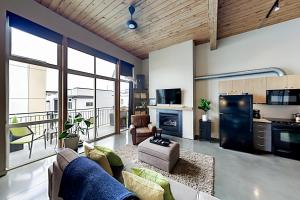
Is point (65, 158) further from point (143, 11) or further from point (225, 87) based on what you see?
point (225, 87)

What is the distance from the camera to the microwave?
10.6 feet

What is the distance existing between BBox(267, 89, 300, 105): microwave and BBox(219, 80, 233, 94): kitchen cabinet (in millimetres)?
902

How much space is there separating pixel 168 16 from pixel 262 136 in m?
3.88

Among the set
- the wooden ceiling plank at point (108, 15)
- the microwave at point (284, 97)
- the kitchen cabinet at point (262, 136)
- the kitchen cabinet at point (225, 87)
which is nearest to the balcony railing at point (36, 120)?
the wooden ceiling plank at point (108, 15)

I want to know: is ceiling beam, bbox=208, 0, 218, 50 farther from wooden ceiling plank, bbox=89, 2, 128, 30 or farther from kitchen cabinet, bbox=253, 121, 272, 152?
kitchen cabinet, bbox=253, 121, 272, 152

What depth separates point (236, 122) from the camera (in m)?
3.64

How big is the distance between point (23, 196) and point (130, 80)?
15.4ft

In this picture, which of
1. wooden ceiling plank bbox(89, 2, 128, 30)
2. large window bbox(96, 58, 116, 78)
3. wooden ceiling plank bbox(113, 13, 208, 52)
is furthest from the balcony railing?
Answer: wooden ceiling plank bbox(113, 13, 208, 52)

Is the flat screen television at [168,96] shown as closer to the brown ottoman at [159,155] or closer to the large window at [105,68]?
the large window at [105,68]

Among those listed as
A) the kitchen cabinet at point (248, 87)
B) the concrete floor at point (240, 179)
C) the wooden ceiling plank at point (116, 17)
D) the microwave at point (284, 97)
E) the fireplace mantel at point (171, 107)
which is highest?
the wooden ceiling plank at point (116, 17)

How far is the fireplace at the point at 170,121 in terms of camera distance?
4969 mm

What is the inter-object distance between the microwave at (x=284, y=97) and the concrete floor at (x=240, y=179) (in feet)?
4.34

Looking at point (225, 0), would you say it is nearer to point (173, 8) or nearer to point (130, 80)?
point (173, 8)

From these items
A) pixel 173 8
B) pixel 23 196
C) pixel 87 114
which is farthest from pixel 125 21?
pixel 23 196
